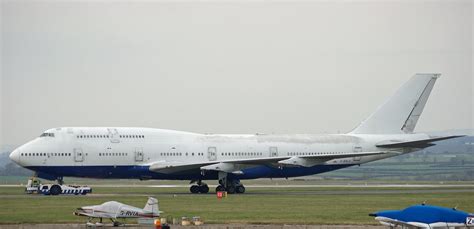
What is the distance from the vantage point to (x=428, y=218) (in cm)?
3938

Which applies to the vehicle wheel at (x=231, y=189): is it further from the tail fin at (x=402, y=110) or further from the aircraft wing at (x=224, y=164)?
the tail fin at (x=402, y=110)

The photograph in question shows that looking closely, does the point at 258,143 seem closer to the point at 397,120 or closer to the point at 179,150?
the point at 179,150

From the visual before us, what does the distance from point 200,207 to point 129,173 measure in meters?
20.1

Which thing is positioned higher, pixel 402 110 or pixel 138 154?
pixel 402 110

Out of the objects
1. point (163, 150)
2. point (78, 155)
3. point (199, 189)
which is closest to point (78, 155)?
point (78, 155)

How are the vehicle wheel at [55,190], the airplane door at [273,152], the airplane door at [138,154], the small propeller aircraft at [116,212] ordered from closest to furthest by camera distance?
the small propeller aircraft at [116,212] → the vehicle wheel at [55,190] → the airplane door at [138,154] → the airplane door at [273,152]

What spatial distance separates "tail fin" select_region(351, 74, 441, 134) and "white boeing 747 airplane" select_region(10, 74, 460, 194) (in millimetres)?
76

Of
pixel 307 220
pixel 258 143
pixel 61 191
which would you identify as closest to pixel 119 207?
pixel 307 220

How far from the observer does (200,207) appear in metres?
58.1

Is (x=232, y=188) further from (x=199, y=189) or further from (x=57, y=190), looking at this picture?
(x=57, y=190)

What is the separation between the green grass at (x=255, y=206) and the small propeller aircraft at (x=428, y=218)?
Answer: 7244 millimetres

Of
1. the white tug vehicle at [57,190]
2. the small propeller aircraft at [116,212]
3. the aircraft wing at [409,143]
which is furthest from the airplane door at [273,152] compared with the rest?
the small propeller aircraft at [116,212]

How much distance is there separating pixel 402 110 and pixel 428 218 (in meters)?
45.7

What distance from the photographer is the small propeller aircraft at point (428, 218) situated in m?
39.3
